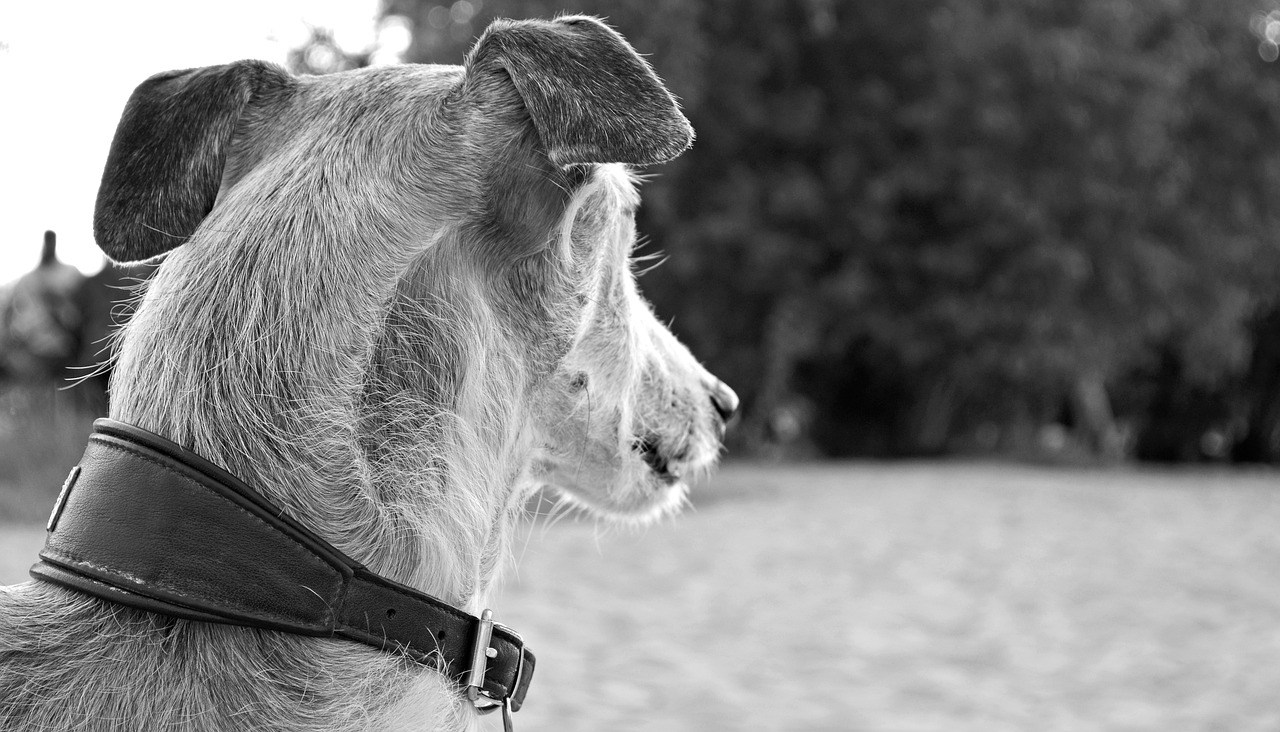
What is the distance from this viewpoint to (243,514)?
158 cm

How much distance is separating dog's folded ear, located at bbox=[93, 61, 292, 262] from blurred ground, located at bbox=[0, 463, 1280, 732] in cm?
142

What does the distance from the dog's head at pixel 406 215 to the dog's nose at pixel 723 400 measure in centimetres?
63

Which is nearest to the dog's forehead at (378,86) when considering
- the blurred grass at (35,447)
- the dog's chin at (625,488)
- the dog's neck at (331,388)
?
the dog's neck at (331,388)

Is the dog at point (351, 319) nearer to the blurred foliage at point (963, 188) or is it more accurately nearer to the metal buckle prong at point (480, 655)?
the metal buckle prong at point (480, 655)

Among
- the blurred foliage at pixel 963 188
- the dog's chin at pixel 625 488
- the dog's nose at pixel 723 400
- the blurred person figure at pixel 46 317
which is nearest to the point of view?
the dog's chin at pixel 625 488

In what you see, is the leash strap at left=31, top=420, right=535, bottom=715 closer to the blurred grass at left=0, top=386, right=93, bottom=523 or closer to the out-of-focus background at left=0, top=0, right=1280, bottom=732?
the out-of-focus background at left=0, top=0, right=1280, bottom=732

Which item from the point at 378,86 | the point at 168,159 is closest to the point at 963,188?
the point at 378,86

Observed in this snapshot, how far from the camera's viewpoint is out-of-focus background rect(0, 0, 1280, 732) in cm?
611

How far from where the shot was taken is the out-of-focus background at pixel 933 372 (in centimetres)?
611

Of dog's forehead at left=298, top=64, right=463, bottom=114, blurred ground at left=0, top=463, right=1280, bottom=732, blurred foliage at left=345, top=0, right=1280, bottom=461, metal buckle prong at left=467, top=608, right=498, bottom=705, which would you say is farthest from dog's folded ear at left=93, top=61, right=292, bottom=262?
blurred foliage at left=345, top=0, right=1280, bottom=461

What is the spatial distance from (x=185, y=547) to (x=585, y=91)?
855 millimetres

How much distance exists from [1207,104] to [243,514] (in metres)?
22.0

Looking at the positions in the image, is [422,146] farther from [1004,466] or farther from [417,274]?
[1004,466]

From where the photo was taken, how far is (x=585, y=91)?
1.79 meters
